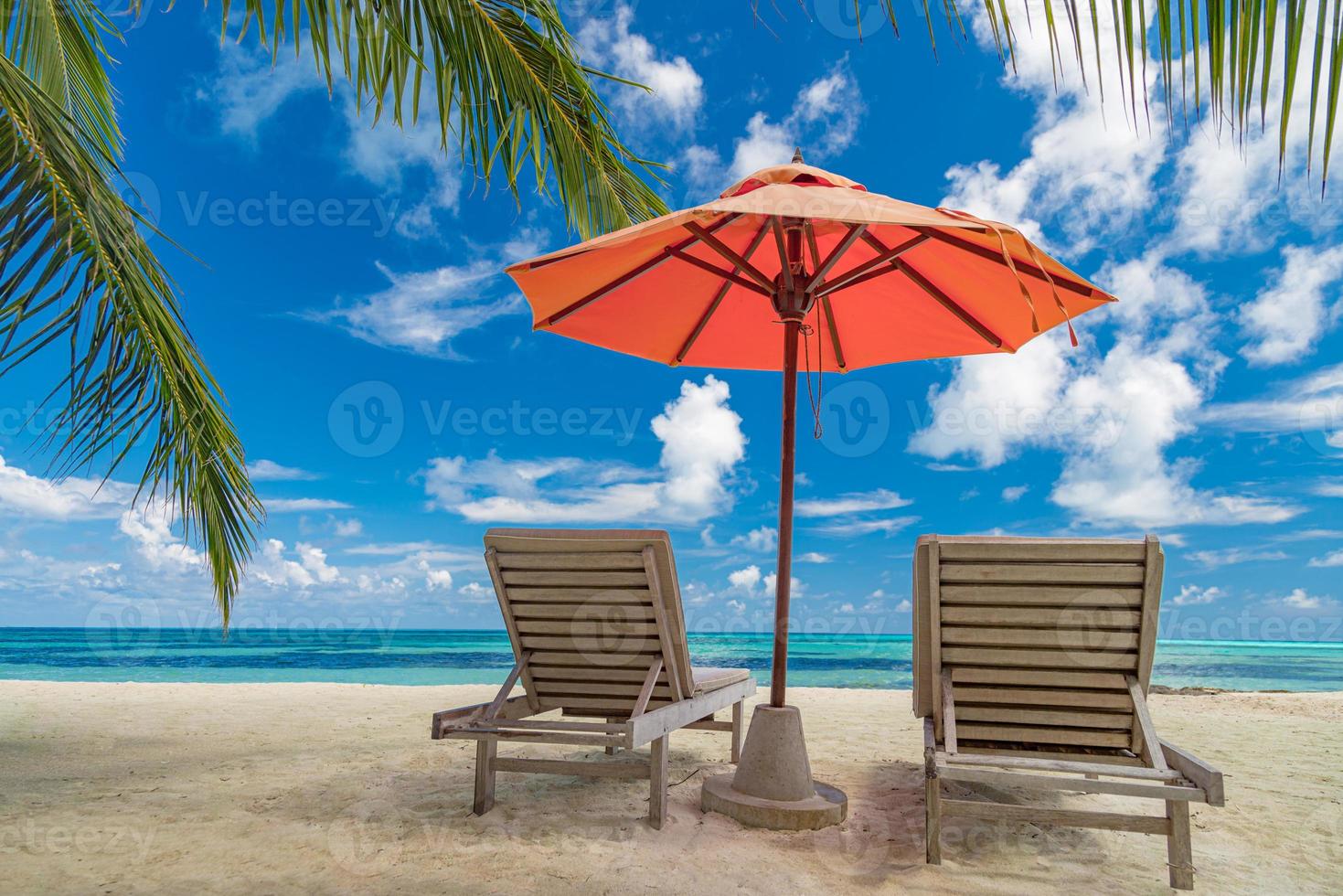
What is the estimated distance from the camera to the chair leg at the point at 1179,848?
246 cm

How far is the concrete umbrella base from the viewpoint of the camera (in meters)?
2.98

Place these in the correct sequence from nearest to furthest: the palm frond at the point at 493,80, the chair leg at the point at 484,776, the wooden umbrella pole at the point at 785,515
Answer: the chair leg at the point at 484,776 → the wooden umbrella pole at the point at 785,515 → the palm frond at the point at 493,80

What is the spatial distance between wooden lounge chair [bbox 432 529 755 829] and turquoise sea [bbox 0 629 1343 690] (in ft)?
42.4

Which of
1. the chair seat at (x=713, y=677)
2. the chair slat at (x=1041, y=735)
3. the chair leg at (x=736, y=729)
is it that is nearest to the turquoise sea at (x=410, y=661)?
the chair leg at (x=736, y=729)

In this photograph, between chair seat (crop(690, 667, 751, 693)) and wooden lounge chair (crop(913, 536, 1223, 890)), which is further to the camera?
chair seat (crop(690, 667, 751, 693))

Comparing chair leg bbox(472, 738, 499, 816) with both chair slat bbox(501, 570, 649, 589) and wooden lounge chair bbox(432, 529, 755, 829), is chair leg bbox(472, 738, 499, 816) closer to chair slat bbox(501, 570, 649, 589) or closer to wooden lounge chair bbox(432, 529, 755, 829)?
wooden lounge chair bbox(432, 529, 755, 829)

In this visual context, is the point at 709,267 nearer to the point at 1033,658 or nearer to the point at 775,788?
the point at 1033,658

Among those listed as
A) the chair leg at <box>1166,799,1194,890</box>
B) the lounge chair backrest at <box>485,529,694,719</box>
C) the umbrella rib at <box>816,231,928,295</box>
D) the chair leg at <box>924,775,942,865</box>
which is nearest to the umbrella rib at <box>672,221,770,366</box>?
the umbrella rib at <box>816,231,928,295</box>

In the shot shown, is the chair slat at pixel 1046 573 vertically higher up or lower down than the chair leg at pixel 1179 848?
higher up

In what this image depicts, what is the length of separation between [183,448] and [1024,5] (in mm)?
4524

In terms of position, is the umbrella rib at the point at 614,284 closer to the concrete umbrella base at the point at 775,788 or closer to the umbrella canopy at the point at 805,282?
the umbrella canopy at the point at 805,282

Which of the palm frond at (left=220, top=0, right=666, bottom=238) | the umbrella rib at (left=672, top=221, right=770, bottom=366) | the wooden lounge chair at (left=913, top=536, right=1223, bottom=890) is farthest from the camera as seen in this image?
the umbrella rib at (left=672, top=221, right=770, bottom=366)

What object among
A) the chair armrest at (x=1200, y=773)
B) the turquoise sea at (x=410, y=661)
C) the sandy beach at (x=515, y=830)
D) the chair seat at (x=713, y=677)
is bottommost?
the turquoise sea at (x=410, y=661)

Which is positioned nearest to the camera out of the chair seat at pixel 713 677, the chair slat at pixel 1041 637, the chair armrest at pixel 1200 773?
the chair armrest at pixel 1200 773
